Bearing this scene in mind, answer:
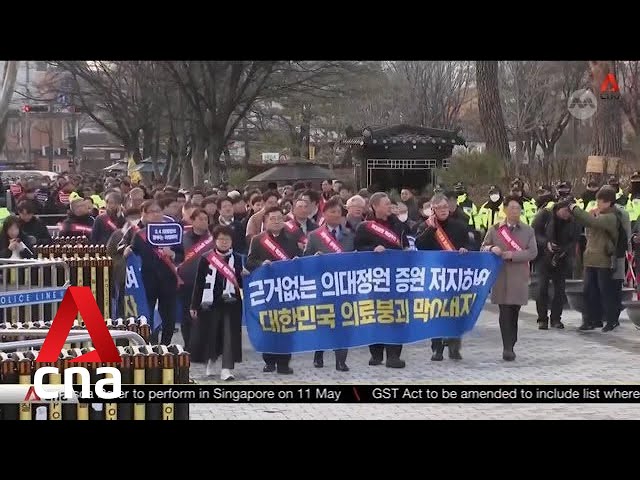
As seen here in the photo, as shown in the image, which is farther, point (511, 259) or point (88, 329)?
point (511, 259)

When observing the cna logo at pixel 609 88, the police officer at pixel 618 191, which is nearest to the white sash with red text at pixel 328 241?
the police officer at pixel 618 191

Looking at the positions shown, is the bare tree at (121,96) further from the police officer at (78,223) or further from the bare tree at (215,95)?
the police officer at (78,223)

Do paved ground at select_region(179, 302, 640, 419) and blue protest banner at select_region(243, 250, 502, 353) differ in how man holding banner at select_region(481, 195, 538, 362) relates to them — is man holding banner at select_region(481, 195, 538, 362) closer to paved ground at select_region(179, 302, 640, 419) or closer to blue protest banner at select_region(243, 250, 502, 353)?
paved ground at select_region(179, 302, 640, 419)

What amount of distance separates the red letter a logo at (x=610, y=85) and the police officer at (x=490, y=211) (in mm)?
1078

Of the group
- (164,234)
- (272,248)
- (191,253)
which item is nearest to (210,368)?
(191,253)

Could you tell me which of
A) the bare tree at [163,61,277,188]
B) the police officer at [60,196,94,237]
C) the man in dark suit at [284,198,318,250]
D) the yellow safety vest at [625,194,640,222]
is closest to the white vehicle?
the bare tree at [163,61,277,188]

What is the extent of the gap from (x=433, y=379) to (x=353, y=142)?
177 centimetres

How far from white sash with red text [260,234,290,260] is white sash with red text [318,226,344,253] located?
1.00 ft

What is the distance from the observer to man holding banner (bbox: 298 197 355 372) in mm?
10001

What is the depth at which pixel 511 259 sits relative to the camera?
10.5 metres

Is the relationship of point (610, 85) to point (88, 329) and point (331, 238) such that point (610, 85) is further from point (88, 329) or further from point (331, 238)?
point (88, 329)

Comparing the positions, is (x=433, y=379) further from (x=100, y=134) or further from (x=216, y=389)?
(x=100, y=134)

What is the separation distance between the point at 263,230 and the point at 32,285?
2.02 m

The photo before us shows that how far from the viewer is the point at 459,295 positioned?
10141 millimetres
